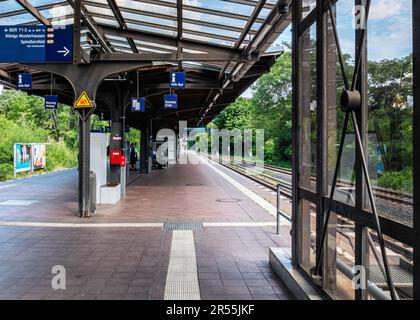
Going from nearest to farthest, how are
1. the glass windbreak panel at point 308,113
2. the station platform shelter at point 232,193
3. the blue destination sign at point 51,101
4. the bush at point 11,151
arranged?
the station platform shelter at point 232,193 < the glass windbreak panel at point 308,113 < the blue destination sign at point 51,101 < the bush at point 11,151

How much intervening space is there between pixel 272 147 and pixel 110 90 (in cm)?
3324

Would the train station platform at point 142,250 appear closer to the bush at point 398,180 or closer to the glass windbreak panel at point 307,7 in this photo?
the bush at point 398,180

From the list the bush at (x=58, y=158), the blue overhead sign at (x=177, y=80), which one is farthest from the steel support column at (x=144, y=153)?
the blue overhead sign at (x=177, y=80)

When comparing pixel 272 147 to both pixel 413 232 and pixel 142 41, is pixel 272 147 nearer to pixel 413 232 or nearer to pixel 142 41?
pixel 142 41

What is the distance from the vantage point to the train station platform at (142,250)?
14.9 ft

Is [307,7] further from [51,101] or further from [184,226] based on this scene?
[51,101]

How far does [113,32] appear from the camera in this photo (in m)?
10.8

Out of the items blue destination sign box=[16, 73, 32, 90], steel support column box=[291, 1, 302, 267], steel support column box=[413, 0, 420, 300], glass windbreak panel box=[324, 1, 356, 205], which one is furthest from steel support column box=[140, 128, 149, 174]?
steel support column box=[413, 0, 420, 300]

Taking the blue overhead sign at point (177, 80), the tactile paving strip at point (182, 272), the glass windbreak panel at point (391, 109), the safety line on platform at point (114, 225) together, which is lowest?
the tactile paving strip at point (182, 272)

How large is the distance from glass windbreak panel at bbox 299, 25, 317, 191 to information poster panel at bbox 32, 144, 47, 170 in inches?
788

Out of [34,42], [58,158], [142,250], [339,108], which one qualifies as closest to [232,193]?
[34,42]

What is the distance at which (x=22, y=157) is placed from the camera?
20.5m

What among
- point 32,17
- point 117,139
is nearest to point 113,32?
→ point 32,17

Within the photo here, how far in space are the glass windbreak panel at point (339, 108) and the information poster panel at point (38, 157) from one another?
20.8 m
